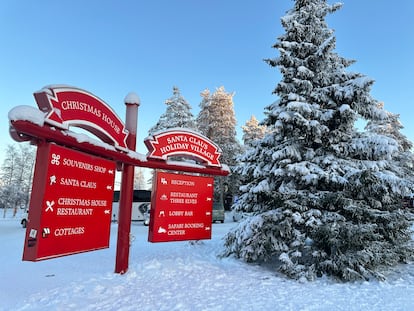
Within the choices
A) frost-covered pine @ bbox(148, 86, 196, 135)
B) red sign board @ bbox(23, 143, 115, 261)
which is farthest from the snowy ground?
frost-covered pine @ bbox(148, 86, 196, 135)

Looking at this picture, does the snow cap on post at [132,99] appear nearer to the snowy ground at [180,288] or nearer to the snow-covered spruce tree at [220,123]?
the snowy ground at [180,288]

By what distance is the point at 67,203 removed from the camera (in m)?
4.87

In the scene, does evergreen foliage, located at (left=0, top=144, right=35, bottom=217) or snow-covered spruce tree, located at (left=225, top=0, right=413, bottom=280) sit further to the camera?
evergreen foliage, located at (left=0, top=144, right=35, bottom=217)

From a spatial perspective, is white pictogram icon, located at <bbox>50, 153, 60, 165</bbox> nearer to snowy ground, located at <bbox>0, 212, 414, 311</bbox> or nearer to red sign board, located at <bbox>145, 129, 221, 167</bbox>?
snowy ground, located at <bbox>0, 212, 414, 311</bbox>

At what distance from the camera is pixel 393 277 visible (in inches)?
290

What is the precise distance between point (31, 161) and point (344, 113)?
50.2 meters

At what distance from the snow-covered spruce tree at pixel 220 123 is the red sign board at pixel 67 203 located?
2391 cm

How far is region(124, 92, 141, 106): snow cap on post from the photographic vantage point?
754cm

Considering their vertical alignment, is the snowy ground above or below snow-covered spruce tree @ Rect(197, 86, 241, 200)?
below

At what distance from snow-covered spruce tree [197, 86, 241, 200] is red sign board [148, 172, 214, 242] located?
21.3 metres

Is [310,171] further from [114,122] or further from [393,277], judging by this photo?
[114,122]

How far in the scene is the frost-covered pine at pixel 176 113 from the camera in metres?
21.4

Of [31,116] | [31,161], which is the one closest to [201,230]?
[31,116]

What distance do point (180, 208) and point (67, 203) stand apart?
3268 millimetres
